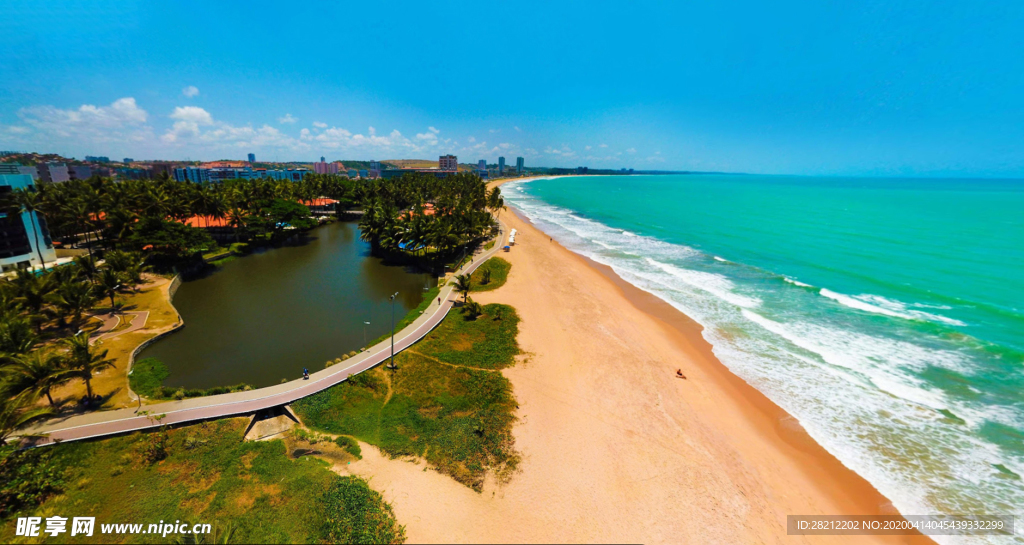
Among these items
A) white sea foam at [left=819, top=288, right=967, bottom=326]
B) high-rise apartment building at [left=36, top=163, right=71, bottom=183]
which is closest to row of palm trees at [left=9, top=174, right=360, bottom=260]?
white sea foam at [left=819, top=288, right=967, bottom=326]

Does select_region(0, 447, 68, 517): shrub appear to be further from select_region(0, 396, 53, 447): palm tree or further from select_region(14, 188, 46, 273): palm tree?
select_region(14, 188, 46, 273): palm tree

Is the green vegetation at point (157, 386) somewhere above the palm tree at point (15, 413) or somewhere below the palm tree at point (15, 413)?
below

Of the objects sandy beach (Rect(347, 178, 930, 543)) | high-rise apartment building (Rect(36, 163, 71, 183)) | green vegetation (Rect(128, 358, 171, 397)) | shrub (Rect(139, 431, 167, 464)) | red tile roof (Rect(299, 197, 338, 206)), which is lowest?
sandy beach (Rect(347, 178, 930, 543))

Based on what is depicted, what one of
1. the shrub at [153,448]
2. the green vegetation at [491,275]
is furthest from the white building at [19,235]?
the green vegetation at [491,275]

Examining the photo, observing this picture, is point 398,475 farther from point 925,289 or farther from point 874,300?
point 925,289

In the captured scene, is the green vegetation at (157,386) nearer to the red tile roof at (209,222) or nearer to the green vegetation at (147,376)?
the green vegetation at (147,376)

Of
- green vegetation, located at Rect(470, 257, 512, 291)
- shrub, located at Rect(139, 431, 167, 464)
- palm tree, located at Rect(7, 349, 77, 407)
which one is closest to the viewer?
shrub, located at Rect(139, 431, 167, 464)

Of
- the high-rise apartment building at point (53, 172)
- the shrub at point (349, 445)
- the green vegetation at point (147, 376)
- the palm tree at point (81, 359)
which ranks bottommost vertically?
the shrub at point (349, 445)
